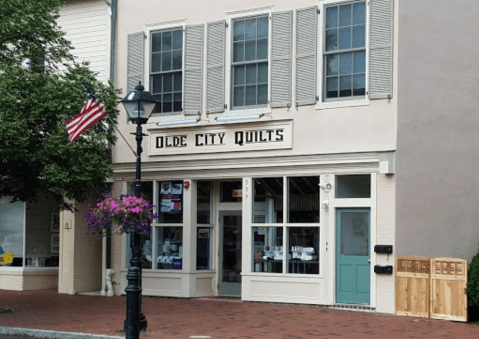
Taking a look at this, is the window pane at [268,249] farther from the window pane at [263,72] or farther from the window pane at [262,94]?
the window pane at [263,72]

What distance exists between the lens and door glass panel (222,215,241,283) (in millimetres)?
18344

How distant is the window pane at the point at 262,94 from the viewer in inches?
680

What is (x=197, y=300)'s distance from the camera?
17781 mm

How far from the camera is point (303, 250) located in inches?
658

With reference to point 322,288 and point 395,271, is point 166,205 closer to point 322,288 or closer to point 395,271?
point 322,288

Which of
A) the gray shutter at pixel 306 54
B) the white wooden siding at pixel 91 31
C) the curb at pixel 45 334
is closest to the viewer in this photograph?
the curb at pixel 45 334

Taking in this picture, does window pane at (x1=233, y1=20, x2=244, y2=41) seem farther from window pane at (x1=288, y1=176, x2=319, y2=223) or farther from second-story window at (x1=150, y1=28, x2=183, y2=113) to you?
window pane at (x1=288, y1=176, x2=319, y2=223)

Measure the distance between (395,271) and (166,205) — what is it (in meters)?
5.97

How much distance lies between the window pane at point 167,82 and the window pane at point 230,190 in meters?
2.54

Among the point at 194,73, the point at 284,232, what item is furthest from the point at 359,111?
the point at 194,73

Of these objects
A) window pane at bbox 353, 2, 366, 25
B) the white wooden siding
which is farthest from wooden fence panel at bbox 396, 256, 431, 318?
the white wooden siding

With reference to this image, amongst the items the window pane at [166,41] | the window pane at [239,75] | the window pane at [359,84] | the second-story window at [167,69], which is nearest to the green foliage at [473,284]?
the window pane at [359,84]

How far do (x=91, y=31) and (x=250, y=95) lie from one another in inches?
192

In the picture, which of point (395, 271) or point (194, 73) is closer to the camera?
point (395, 271)
